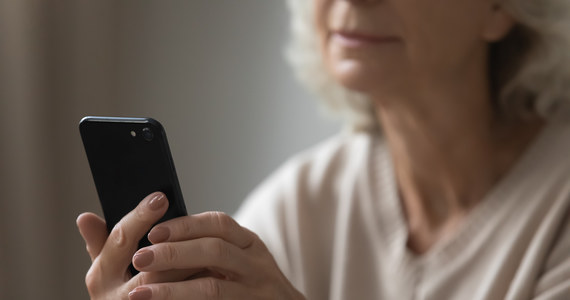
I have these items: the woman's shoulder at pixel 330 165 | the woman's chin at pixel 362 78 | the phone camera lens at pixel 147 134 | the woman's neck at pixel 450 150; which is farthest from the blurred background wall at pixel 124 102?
the phone camera lens at pixel 147 134

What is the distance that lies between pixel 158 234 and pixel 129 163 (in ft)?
0.27

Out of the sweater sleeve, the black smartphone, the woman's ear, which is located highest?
the woman's ear

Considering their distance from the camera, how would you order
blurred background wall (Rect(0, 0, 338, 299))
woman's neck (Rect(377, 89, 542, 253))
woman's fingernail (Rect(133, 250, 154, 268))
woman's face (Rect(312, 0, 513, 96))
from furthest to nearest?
blurred background wall (Rect(0, 0, 338, 299)), woman's neck (Rect(377, 89, 542, 253)), woman's face (Rect(312, 0, 513, 96)), woman's fingernail (Rect(133, 250, 154, 268))

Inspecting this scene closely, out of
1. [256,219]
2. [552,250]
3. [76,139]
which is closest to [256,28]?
[76,139]

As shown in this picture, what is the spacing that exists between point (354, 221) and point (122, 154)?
0.54m

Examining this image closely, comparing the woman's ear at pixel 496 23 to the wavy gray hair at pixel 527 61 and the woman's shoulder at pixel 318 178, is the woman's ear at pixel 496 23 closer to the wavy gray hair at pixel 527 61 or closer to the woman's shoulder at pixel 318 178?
the wavy gray hair at pixel 527 61

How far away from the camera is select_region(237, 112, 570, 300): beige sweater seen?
3.15 ft

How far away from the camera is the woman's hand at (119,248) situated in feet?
2.21

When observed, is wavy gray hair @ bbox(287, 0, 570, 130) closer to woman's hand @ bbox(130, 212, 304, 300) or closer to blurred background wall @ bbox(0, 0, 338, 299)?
blurred background wall @ bbox(0, 0, 338, 299)

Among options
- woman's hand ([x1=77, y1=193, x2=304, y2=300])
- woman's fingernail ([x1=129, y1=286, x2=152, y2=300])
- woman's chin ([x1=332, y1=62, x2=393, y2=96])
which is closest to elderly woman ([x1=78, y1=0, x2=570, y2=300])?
woman's chin ([x1=332, y1=62, x2=393, y2=96])

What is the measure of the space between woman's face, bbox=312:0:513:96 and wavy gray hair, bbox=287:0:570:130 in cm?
9

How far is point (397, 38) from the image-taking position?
0.99 meters

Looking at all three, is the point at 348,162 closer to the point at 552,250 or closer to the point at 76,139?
the point at 552,250

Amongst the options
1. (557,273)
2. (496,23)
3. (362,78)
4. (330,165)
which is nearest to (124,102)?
(330,165)
